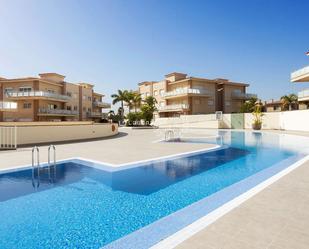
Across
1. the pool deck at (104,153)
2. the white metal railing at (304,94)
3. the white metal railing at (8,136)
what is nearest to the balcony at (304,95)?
the white metal railing at (304,94)

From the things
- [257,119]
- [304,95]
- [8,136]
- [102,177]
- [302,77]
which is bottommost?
[102,177]

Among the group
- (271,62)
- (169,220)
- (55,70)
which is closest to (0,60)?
(169,220)

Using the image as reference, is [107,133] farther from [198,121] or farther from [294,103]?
[294,103]

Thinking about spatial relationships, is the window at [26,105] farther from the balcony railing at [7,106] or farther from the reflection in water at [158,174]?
the reflection in water at [158,174]

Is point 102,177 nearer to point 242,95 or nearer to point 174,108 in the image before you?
point 174,108

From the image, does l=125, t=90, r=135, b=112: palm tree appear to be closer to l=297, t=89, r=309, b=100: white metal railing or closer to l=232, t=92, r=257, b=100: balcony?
l=232, t=92, r=257, b=100: balcony

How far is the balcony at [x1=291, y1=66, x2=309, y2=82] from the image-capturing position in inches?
1194

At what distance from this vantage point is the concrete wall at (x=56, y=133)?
1692 cm

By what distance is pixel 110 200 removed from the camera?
6.13 meters

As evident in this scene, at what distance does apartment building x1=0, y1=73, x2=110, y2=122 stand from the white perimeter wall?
19.5 metres

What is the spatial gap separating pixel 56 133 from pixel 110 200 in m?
14.6

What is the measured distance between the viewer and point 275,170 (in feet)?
27.2

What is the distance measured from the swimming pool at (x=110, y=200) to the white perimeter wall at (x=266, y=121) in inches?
949

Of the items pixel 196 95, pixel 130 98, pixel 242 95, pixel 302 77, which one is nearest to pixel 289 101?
pixel 242 95
